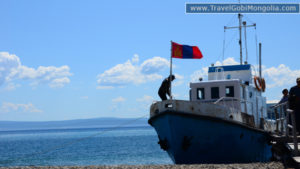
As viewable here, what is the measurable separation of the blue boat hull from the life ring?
16.9 ft

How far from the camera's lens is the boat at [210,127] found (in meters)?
15.8

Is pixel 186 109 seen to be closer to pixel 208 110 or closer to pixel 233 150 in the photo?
pixel 208 110

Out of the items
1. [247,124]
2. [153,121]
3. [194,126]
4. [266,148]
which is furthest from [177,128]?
[266,148]

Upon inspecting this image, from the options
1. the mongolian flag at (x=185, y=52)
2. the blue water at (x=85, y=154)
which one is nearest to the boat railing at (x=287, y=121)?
the mongolian flag at (x=185, y=52)

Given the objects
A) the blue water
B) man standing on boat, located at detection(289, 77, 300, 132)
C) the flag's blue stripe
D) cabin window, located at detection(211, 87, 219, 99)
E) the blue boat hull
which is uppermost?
the flag's blue stripe

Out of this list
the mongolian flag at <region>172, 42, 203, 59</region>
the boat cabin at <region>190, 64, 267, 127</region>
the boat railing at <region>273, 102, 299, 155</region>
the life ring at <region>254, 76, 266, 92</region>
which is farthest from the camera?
the life ring at <region>254, 76, 266, 92</region>

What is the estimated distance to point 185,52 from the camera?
16656 millimetres

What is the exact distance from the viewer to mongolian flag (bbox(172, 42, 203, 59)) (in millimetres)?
16500

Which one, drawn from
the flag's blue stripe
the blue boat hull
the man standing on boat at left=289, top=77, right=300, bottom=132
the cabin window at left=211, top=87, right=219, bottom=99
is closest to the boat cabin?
the cabin window at left=211, top=87, right=219, bottom=99

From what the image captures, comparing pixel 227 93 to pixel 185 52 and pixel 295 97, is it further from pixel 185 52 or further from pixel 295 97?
pixel 295 97

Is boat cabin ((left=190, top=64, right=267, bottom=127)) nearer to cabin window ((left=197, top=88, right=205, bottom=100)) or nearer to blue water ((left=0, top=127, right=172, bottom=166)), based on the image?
cabin window ((left=197, top=88, right=205, bottom=100))

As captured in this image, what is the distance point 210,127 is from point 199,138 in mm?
583

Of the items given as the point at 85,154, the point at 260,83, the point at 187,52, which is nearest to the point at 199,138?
the point at 187,52

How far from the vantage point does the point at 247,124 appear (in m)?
17.9
